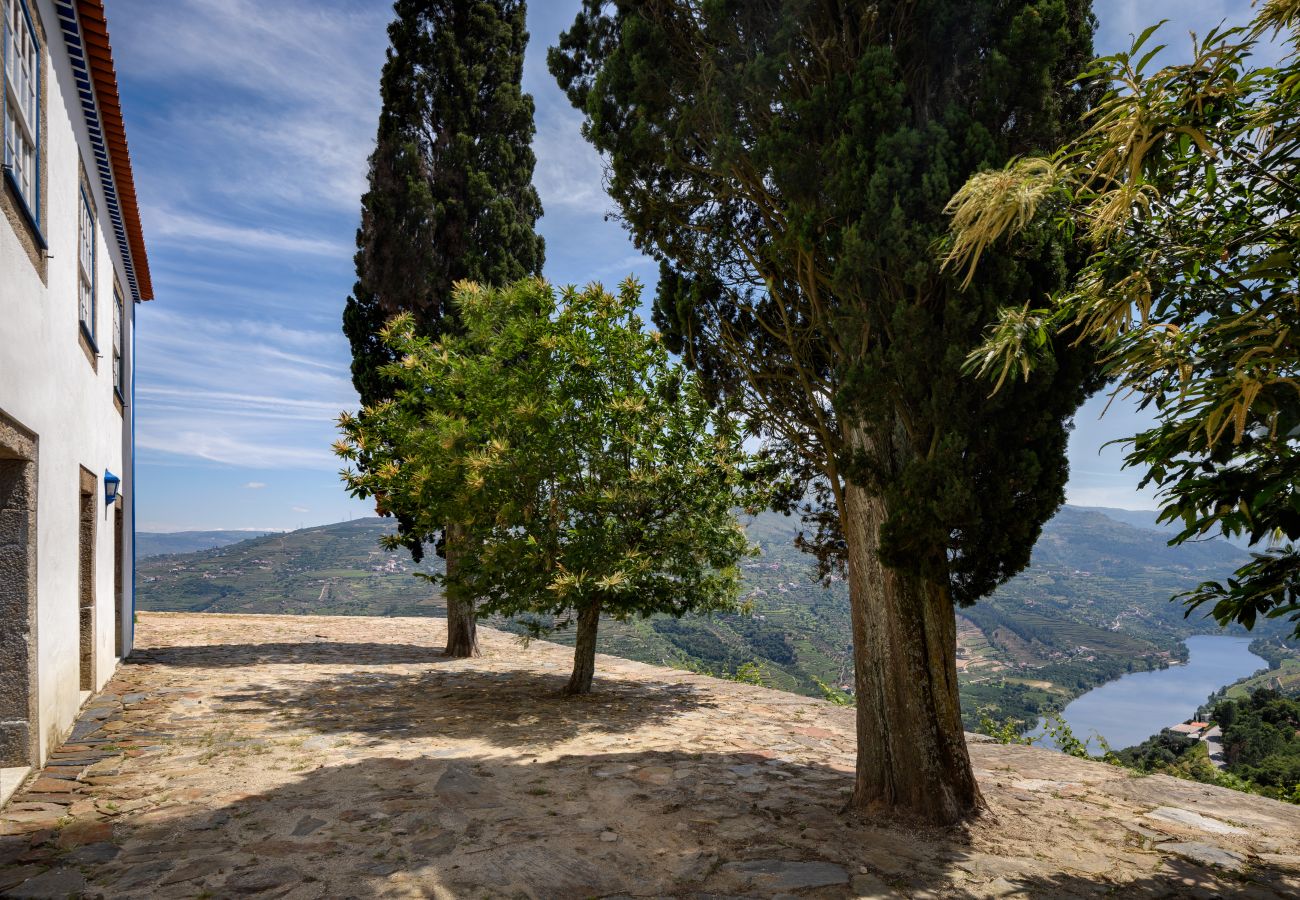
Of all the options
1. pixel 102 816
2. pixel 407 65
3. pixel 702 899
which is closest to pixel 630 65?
pixel 702 899

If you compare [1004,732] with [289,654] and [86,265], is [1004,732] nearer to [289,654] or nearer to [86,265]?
[289,654]

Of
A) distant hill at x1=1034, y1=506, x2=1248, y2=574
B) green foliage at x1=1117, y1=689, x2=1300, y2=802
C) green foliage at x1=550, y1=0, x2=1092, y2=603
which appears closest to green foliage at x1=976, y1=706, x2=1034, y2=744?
green foliage at x1=1117, y1=689, x2=1300, y2=802

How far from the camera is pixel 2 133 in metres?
4.12

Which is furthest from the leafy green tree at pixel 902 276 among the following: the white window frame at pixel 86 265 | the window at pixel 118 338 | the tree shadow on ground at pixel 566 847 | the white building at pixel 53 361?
the window at pixel 118 338

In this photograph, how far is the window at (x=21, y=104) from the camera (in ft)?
14.0

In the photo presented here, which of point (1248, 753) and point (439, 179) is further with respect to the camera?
point (439, 179)

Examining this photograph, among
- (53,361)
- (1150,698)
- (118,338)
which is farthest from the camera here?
(1150,698)

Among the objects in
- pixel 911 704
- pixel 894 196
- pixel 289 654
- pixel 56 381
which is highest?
pixel 894 196

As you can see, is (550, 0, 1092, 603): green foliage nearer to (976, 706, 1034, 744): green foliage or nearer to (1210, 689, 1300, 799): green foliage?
(976, 706, 1034, 744): green foliage

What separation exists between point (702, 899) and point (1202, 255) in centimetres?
359

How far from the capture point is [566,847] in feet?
13.3

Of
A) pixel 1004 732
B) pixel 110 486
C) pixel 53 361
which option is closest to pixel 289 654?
pixel 110 486

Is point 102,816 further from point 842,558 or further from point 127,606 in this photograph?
point 127,606

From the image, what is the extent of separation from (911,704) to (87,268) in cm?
841
